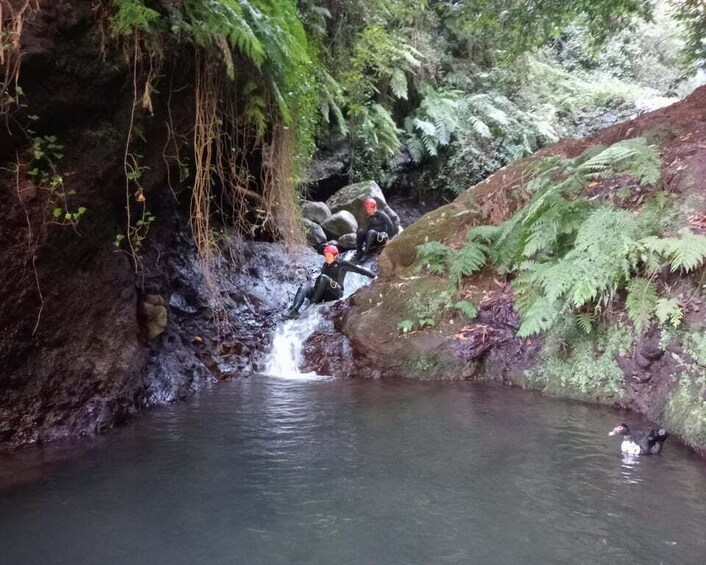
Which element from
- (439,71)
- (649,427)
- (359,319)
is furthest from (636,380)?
(439,71)

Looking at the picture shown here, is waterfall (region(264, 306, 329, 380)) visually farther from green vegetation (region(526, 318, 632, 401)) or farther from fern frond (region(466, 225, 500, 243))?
green vegetation (region(526, 318, 632, 401))

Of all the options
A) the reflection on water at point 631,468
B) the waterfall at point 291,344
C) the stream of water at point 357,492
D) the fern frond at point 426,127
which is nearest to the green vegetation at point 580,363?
the stream of water at point 357,492

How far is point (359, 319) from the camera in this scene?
8086mm

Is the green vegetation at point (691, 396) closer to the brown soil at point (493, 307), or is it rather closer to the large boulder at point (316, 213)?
the brown soil at point (493, 307)

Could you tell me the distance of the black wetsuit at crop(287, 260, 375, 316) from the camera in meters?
9.20

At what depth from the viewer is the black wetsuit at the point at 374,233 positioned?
37.4 feet

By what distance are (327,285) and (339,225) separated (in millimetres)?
3812

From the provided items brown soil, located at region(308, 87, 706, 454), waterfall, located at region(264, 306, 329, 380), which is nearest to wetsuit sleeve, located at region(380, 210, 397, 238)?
brown soil, located at region(308, 87, 706, 454)

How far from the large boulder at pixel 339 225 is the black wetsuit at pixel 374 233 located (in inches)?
53.3

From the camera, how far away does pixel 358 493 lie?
12.5 feet

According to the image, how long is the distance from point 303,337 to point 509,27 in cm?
605

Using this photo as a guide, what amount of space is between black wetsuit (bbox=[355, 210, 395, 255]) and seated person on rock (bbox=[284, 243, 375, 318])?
178 centimetres

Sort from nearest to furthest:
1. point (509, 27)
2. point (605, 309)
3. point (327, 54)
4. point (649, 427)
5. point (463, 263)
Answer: point (649, 427)
point (605, 309)
point (463, 263)
point (509, 27)
point (327, 54)

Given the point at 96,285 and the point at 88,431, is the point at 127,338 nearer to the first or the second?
the point at 96,285
